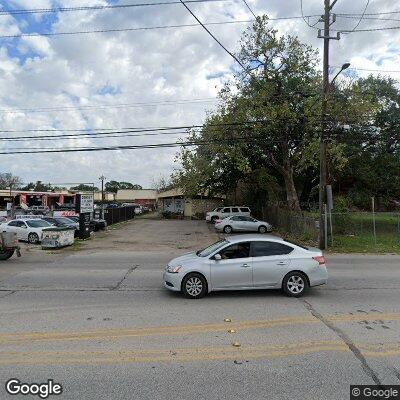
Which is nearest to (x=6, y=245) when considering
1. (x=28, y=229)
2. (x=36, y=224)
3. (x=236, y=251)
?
(x=28, y=229)

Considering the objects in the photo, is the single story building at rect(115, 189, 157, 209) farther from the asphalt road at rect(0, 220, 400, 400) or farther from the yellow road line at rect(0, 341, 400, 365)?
the yellow road line at rect(0, 341, 400, 365)

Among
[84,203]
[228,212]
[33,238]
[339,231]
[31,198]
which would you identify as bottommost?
[33,238]

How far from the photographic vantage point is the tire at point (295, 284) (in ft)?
31.9

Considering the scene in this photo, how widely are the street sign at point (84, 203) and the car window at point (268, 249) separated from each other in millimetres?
18058

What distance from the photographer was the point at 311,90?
28.4 metres

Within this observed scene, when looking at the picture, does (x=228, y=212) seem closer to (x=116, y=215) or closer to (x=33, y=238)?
(x=116, y=215)

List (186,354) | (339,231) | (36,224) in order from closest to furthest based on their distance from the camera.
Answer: (186,354) → (339,231) → (36,224)

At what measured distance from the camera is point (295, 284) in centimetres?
977

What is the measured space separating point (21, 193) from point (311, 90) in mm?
58200

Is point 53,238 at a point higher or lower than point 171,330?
higher

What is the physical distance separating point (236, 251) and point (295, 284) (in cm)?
150

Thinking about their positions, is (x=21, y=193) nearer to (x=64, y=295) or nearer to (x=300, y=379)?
(x=64, y=295)

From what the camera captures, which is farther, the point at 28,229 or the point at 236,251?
the point at 28,229

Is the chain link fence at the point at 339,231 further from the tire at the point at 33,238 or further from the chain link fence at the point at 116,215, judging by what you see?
the chain link fence at the point at 116,215
